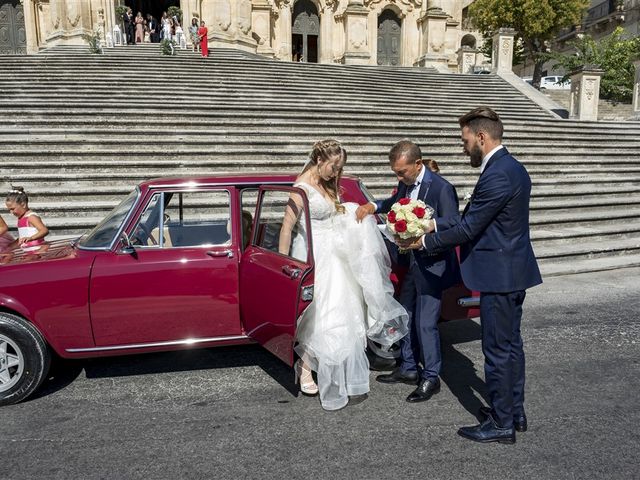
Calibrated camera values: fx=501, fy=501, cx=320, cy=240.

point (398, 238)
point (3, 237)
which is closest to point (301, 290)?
point (398, 238)

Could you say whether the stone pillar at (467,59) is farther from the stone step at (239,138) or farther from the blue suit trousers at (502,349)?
the blue suit trousers at (502,349)

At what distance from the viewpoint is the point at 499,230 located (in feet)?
10.3

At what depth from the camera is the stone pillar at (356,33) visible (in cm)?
2956

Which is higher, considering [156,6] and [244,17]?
[156,6]

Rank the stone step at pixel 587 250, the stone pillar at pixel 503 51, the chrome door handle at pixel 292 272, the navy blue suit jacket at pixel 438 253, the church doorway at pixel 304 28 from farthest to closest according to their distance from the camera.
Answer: the church doorway at pixel 304 28 → the stone pillar at pixel 503 51 → the stone step at pixel 587 250 → the navy blue suit jacket at pixel 438 253 → the chrome door handle at pixel 292 272

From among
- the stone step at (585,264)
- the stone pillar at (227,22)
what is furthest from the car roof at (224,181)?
the stone pillar at (227,22)

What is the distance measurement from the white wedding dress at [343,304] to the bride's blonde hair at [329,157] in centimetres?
10

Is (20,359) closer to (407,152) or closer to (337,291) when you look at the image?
(337,291)

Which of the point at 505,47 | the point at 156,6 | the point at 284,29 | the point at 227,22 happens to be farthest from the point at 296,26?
the point at 505,47

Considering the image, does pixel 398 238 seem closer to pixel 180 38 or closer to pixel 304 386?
pixel 304 386

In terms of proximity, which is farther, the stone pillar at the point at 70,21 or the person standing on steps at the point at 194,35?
the stone pillar at the point at 70,21

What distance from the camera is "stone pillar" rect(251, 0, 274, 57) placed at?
28688 millimetres

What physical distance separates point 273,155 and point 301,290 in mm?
7884

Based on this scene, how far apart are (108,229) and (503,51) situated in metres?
20.8
